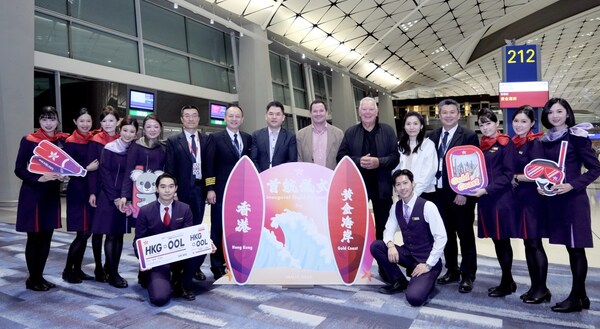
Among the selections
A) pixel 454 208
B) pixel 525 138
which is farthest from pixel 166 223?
pixel 525 138

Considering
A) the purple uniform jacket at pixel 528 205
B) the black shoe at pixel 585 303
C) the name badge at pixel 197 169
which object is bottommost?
the black shoe at pixel 585 303

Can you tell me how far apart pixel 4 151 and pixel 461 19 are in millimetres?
20458

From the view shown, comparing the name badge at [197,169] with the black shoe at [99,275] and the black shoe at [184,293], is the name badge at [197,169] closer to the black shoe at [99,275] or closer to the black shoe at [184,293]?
the black shoe at [184,293]

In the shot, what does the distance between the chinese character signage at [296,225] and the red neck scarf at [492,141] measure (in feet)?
3.61

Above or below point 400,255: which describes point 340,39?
above

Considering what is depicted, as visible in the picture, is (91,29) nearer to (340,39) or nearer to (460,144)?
(460,144)

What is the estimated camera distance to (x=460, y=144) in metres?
3.40

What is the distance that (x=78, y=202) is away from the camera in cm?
345

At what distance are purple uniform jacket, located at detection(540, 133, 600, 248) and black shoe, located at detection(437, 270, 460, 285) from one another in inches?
36.8

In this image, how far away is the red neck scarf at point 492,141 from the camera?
3.20m

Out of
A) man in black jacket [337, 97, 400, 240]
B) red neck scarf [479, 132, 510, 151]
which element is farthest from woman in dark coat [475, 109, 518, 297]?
man in black jacket [337, 97, 400, 240]

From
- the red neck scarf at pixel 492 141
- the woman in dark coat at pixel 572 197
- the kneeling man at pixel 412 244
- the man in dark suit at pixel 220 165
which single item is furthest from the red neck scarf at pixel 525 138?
the man in dark suit at pixel 220 165

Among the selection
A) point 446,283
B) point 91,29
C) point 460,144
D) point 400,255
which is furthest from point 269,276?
point 91,29

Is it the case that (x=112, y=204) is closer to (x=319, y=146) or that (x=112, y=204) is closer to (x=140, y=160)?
(x=140, y=160)
